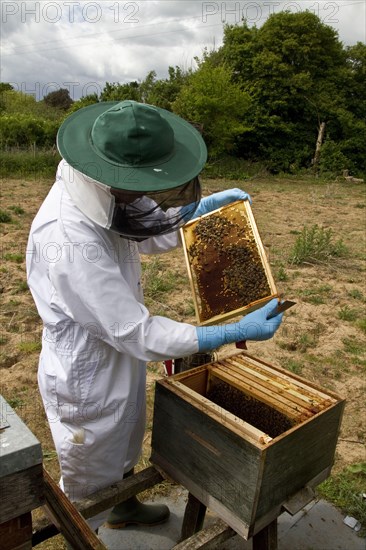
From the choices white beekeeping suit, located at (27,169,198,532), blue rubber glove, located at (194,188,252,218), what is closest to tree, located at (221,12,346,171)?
blue rubber glove, located at (194,188,252,218)

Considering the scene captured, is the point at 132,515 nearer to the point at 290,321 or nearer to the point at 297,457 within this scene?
the point at 297,457

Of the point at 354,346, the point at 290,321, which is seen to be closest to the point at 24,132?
the point at 290,321

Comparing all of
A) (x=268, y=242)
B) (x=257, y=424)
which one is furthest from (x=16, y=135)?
(x=257, y=424)

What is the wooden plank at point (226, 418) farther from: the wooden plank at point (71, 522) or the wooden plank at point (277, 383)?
the wooden plank at point (71, 522)

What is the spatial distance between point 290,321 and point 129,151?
13.1ft

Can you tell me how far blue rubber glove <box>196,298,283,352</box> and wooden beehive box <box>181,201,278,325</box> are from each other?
152 millimetres

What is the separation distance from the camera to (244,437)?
1.64m

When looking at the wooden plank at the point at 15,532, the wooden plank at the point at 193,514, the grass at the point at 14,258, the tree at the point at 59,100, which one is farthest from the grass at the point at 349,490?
the tree at the point at 59,100

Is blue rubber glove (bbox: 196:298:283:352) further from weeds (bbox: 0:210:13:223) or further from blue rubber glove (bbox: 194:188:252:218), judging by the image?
weeds (bbox: 0:210:13:223)

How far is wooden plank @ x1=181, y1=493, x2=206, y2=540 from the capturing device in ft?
7.13

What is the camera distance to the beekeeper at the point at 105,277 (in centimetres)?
166

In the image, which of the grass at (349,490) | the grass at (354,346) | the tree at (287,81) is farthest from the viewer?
the tree at (287,81)

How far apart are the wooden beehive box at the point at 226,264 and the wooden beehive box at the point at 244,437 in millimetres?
296

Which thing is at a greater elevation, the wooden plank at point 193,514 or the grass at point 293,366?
the wooden plank at point 193,514
